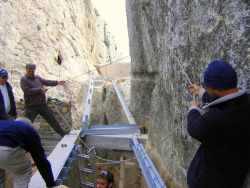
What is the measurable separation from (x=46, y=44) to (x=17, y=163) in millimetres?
14788

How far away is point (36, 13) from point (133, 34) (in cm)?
1063

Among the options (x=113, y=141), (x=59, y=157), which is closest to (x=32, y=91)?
(x=59, y=157)

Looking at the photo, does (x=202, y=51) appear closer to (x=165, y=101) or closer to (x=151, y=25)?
(x=165, y=101)

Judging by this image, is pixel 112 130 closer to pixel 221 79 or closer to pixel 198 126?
pixel 198 126

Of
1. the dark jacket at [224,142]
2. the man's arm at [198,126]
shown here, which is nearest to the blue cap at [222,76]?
the dark jacket at [224,142]

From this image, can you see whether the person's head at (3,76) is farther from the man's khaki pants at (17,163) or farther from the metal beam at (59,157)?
the man's khaki pants at (17,163)

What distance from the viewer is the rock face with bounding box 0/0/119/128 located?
52.3 ft

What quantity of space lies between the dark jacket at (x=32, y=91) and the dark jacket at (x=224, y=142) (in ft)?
19.5

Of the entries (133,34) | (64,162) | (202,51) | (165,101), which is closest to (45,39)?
(133,34)

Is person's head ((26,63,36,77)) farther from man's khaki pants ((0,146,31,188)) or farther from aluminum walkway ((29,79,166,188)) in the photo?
man's khaki pants ((0,146,31,188))

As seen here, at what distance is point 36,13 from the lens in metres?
20.3

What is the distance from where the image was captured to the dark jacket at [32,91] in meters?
8.70

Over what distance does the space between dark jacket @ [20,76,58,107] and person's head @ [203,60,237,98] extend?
6.16 meters

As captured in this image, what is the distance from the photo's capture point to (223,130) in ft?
9.98
